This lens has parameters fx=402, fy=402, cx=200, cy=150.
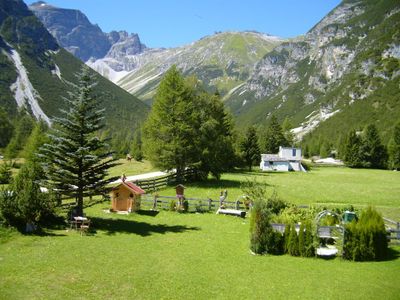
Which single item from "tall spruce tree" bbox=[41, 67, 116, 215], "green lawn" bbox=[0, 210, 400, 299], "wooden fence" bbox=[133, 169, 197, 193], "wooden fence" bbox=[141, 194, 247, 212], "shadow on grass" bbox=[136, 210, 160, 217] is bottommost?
"green lawn" bbox=[0, 210, 400, 299]

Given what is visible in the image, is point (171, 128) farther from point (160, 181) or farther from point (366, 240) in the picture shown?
point (366, 240)

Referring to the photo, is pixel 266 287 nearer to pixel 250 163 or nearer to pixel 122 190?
pixel 122 190

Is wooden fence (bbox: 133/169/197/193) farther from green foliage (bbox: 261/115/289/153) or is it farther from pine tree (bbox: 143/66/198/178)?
green foliage (bbox: 261/115/289/153)

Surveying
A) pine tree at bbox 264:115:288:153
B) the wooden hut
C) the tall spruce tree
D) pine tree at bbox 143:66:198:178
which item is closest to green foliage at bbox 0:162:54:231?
the tall spruce tree

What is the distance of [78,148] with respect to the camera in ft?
85.6

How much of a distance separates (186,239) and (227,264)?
537 centimetres

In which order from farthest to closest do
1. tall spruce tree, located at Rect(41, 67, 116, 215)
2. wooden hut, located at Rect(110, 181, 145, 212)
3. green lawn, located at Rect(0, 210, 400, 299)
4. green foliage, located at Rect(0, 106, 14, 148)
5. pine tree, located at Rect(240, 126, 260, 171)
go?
green foliage, located at Rect(0, 106, 14, 148)
pine tree, located at Rect(240, 126, 260, 171)
wooden hut, located at Rect(110, 181, 145, 212)
tall spruce tree, located at Rect(41, 67, 116, 215)
green lawn, located at Rect(0, 210, 400, 299)

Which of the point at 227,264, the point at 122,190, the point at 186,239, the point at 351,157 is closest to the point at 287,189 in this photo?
the point at 122,190

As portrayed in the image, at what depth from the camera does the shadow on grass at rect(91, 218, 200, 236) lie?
1020 inches

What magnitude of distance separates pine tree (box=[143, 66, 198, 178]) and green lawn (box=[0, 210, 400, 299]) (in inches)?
741

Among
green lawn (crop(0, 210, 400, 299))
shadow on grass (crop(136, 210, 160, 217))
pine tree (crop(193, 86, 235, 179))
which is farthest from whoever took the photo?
pine tree (crop(193, 86, 235, 179))

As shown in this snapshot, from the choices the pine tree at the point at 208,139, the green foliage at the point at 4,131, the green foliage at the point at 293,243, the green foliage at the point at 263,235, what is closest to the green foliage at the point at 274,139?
the pine tree at the point at 208,139

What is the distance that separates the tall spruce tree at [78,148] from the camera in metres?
26.1

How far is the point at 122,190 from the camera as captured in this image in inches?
1258
